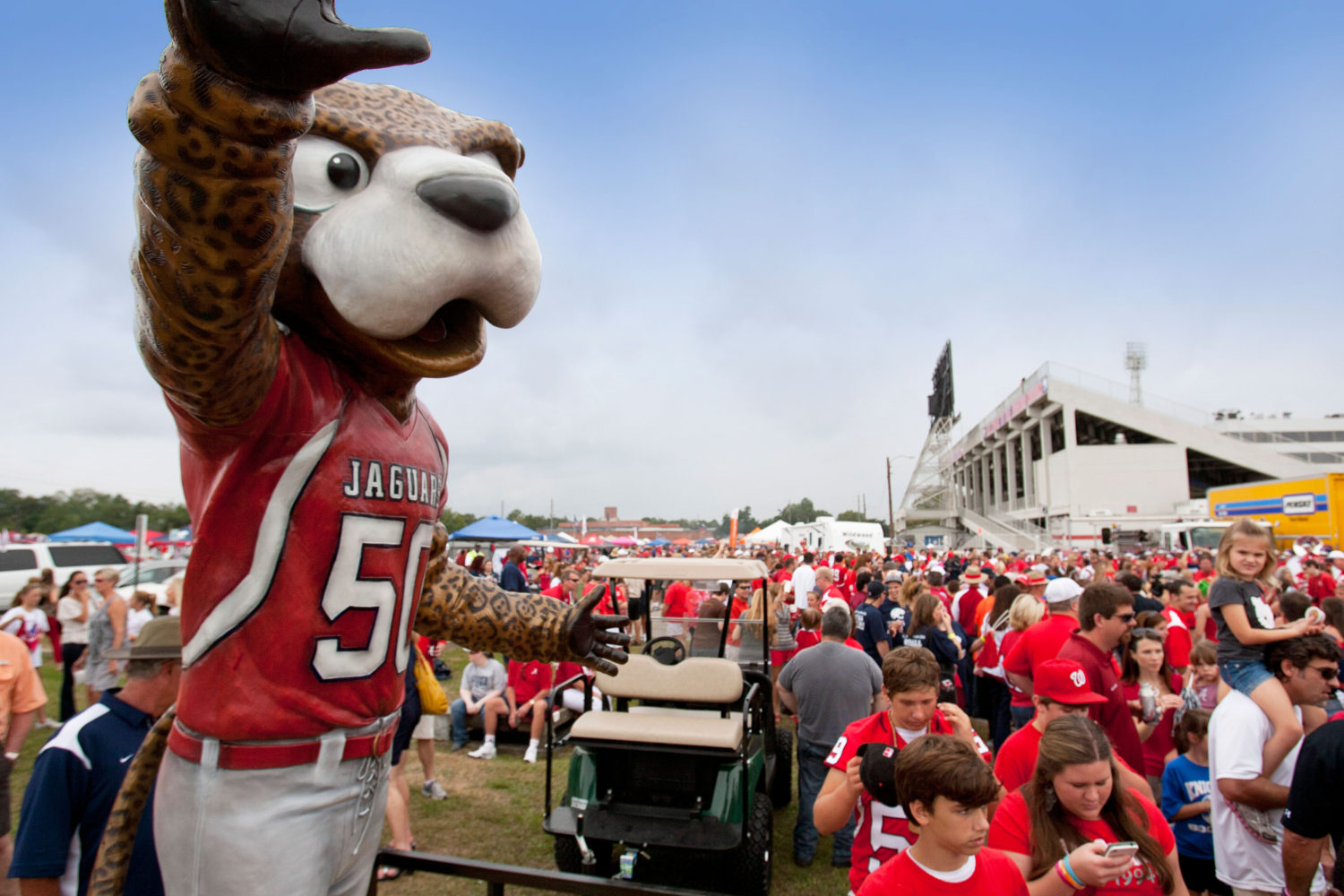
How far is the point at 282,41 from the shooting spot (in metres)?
0.90

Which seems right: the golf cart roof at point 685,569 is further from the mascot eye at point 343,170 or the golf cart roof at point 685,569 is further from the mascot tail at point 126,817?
the mascot eye at point 343,170

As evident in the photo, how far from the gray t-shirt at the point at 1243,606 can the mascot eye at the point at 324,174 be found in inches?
167

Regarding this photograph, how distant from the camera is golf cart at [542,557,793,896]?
4.32 m

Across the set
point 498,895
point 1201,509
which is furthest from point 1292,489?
point 498,895

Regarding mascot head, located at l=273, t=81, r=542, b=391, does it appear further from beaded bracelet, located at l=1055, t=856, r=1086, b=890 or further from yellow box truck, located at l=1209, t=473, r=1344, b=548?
yellow box truck, located at l=1209, t=473, r=1344, b=548

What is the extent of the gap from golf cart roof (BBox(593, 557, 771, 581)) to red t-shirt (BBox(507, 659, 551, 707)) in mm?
2384

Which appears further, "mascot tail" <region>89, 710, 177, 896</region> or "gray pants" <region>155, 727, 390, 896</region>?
"mascot tail" <region>89, 710, 177, 896</region>

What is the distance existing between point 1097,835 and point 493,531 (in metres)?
15.4

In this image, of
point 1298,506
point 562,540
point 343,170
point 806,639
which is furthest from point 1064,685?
point 562,540

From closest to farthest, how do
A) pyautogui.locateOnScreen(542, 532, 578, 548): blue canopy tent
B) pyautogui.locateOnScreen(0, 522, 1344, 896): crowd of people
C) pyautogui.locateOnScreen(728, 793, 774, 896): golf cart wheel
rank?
pyautogui.locateOnScreen(0, 522, 1344, 896): crowd of people, pyautogui.locateOnScreen(728, 793, 774, 896): golf cart wheel, pyautogui.locateOnScreen(542, 532, 578, 548): blue canopy tent

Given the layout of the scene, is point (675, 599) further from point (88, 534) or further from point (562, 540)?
point (562, 540)

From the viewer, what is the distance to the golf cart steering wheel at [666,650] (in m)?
5.39

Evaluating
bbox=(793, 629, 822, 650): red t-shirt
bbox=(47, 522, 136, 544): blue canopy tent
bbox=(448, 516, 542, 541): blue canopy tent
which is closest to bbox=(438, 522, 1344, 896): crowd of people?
bbox=(793, 629, 822, 650): red t-shirt

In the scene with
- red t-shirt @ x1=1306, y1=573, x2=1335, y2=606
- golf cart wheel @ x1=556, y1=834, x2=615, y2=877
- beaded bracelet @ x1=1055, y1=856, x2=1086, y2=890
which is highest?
red t-shirt @ x1=1306, y1=573, x2=1335, y2=606
